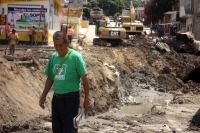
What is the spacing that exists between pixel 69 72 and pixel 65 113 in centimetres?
64

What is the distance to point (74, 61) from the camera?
5629mm

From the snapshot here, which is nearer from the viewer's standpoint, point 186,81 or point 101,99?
point 101,99

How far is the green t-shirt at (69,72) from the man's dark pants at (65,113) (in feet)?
0.46

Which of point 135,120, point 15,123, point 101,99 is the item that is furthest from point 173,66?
point 15,123

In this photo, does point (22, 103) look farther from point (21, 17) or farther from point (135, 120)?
point (21, 17)

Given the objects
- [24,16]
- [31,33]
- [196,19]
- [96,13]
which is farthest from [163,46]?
[96,13]

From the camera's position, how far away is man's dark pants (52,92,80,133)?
5.71 m

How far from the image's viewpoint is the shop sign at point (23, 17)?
78.3 feet

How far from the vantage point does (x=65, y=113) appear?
5.72m

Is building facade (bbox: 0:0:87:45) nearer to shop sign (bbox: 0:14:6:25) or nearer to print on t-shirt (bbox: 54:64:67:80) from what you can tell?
shop sign (bbox: 0:14:6:25)

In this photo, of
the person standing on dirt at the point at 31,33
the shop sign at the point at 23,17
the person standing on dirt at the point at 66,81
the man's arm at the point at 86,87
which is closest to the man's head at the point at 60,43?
the person standing on dirt at the point at 66,81

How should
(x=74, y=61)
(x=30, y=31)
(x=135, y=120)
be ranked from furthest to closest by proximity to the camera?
(x=30, y=31), (x=135, y=120), (x=74, y=61)

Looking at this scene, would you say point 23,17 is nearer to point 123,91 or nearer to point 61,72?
point 123,91

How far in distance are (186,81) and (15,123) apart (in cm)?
1653
